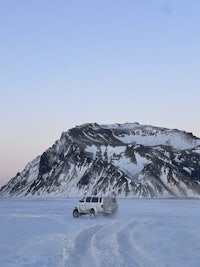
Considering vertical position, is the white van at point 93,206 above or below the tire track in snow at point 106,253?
above

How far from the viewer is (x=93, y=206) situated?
50.2m

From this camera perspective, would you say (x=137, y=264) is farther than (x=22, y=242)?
No

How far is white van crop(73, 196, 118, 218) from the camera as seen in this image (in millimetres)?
49875

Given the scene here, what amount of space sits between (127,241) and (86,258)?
6694 mm

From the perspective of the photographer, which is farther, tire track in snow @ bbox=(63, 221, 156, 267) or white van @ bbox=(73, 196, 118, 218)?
white van @ bbox=(73, 196, 118, 218)

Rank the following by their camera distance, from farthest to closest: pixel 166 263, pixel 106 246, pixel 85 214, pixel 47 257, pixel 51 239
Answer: pixel 85 214, pixel 51 239, pixel 106 246, pixel 47 257, pixel 166 263

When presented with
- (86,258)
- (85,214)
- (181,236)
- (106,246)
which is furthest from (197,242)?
(85,214)

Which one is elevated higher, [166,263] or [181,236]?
[181,236]

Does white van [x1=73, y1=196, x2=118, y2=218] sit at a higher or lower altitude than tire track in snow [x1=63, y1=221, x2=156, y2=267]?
higher

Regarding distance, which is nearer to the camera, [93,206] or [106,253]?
[106,253]

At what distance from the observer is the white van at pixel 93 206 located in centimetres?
4988

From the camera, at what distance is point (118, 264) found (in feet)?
54.5

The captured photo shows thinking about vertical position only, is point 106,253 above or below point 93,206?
below

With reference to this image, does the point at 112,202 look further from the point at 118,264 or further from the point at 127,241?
the point at 118,264
